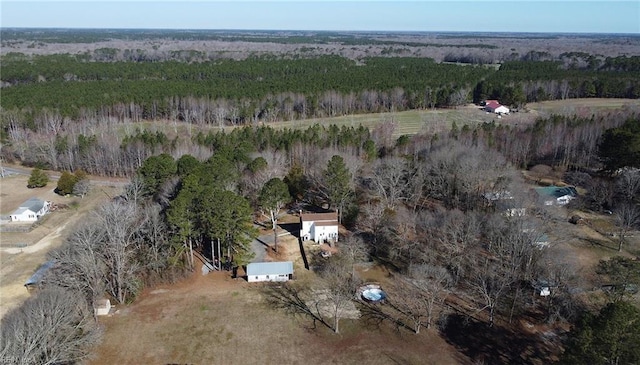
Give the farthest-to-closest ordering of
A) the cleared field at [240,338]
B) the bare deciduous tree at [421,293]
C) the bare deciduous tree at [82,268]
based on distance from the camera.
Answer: the bare deciduous tree at [82,268] < the bare deciduous tree at [421,293] < the cleared field at [240,338]

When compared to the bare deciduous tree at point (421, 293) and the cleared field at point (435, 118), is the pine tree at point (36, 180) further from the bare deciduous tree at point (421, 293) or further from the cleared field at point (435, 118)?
the bare deciduous tree at point (421, 293)

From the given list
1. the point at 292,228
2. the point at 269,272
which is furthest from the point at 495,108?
the point at 269,272

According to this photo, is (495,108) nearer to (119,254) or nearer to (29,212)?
(119,254)

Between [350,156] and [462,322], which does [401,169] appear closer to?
[350,156]

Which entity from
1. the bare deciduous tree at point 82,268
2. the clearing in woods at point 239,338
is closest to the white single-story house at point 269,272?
the clearing in woods at point 239,338

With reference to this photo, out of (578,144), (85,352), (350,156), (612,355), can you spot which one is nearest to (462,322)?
(612,355)

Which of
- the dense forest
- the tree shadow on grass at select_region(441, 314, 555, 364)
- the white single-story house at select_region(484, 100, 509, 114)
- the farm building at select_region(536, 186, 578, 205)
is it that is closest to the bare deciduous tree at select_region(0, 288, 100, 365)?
the dense forest

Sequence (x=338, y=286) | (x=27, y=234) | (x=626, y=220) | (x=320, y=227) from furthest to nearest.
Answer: (x=27, y=234) < (x=320, y=227) < (x=626, y=220) < (x=338, y=286)
